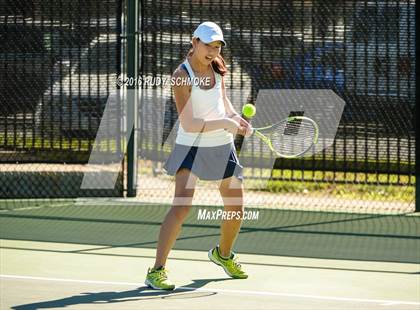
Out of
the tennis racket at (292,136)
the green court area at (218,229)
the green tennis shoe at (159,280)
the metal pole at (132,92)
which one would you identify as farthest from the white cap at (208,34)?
the metal pole at (132,92)

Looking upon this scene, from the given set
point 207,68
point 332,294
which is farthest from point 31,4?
point 332,294

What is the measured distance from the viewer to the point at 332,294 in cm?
728

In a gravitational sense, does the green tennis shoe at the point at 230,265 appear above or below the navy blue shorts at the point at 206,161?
below

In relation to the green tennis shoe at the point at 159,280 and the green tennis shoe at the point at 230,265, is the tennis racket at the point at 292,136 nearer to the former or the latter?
the green tennis shoe at the point at 230,265

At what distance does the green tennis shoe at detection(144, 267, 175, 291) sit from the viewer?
7.28 m

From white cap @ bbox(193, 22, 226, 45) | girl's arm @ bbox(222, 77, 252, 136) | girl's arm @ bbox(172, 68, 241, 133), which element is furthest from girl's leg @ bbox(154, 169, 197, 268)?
white cap @ bbox(193, 22, 226, 45)

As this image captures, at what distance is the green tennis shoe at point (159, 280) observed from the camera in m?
7.28

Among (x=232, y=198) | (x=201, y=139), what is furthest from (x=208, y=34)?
(x=232, y=198)

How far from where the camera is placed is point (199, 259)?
872cm

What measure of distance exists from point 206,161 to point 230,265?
827 mm

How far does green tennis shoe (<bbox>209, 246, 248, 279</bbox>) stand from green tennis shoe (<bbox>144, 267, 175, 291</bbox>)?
58 centimetres

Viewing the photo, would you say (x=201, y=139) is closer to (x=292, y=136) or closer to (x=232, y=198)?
A: (x=232, y=198)

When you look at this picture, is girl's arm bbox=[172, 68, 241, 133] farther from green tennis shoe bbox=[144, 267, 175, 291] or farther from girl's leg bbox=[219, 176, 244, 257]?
green tennis shoe bbox=[144, 267, 175, 291]

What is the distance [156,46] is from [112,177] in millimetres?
1492
